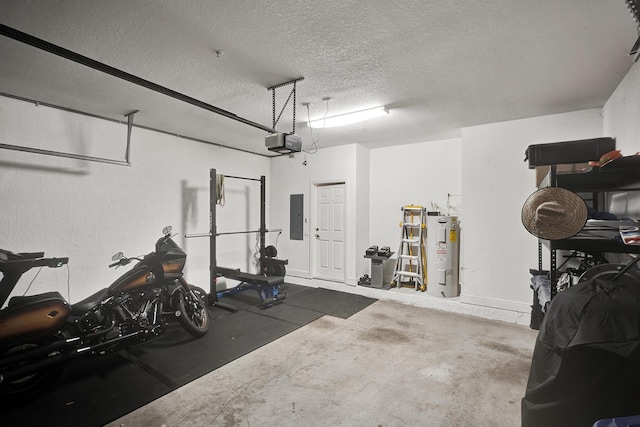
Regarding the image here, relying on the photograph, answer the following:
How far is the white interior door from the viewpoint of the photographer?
5754mm

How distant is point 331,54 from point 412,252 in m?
4.18

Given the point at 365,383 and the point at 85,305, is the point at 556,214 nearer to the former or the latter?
the point at 365,383

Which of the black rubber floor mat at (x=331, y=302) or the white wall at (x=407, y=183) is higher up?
the white wall at (x=407, y=183)

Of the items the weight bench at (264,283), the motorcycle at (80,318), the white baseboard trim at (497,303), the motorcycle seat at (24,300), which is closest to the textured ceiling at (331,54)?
the motorcycle at (80,318)

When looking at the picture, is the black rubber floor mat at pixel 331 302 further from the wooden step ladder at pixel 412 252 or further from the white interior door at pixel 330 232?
the wooden step ladder at pixel 412 252

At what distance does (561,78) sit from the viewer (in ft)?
9.00

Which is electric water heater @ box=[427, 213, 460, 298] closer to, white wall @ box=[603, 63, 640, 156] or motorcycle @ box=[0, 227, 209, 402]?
white wall @ box=[603, 63, 640, 156]

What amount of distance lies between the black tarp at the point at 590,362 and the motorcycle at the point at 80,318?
3.27m

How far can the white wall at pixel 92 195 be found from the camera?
10.4 ft

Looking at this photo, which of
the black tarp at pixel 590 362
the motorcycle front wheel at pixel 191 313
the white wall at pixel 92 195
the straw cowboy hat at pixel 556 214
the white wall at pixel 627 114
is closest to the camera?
the black tarp at pixel 590 362

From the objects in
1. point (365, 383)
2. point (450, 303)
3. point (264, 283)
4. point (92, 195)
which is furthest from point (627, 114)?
point (92, 195)

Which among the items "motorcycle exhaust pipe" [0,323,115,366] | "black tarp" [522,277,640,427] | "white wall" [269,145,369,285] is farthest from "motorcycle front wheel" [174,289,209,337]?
"black tarp" [522,277,640,427]

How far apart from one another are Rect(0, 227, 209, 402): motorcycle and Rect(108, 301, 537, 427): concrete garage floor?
0.86m

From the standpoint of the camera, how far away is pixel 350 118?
3.77 meters
